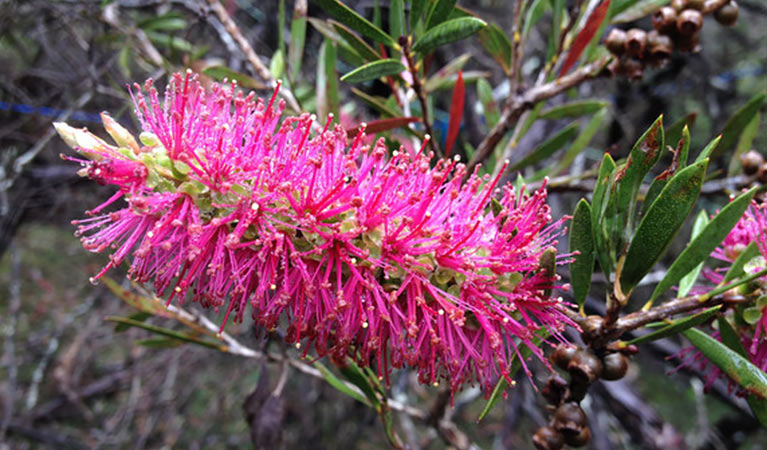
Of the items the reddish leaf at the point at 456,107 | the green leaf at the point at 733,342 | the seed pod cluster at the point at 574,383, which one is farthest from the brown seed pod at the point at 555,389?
the reddish leaf at the point at 456,107

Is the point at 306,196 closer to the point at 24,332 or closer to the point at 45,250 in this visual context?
the point at 24,332

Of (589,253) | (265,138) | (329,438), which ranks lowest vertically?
(329,438)

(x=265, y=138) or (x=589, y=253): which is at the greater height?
(x=265, y=138)

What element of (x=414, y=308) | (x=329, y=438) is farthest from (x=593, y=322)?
(x=329, y=438)

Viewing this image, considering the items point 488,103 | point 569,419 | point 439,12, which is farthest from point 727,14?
point 569,419

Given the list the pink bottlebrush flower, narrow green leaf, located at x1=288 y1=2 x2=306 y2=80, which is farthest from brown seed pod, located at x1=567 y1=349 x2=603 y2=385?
narrow green leaf, located at x1=288 y1=2 x2=306 y2=80

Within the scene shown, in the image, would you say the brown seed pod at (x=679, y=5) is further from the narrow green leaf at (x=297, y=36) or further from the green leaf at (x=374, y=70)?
the narrow green leaf at (x=297, y=36)

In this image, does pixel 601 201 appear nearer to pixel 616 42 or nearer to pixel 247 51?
pixel 616 42

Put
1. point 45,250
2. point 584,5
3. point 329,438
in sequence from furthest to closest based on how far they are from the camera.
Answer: point 45,250 → point 329,438 → point 584,5
